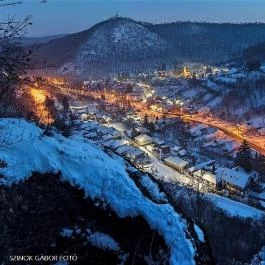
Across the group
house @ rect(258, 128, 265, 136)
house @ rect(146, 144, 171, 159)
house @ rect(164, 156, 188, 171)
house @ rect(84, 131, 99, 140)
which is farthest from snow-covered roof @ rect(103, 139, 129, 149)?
house @ rect(258, 128, 265, 136)

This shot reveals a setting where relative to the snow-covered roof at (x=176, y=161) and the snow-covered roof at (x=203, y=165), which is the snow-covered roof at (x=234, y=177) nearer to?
the snow-covered roof at (x=203, y=165)

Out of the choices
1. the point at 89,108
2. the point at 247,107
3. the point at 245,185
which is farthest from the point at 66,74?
the point at 245,185

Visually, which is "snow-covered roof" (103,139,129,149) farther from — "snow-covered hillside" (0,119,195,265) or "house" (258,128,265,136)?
"snow-covered hillside" (0,119,195,265)

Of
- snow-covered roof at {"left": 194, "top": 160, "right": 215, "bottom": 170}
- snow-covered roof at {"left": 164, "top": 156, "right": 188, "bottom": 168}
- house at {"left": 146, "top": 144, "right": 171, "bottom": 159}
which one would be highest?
snow-covered roof at {"left": 164, "top": 156, "right": 188, "bottom": 168}

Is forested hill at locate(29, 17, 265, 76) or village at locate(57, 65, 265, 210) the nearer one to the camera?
village at locate(57, 65, 265, 210)

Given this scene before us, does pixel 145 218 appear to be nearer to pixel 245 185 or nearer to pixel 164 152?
pixel 245 185

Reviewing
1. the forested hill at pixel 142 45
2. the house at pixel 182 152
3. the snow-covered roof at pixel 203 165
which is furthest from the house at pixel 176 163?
the forested hill at pixel 142 45
